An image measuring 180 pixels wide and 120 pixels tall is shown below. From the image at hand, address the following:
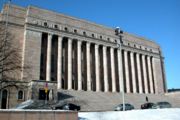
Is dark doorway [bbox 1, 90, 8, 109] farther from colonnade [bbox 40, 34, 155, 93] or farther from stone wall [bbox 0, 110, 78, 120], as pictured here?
stone wall [bbox 0, 110, 78, 120]

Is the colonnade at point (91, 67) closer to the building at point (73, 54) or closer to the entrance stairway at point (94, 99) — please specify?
the building at point (73, 54)

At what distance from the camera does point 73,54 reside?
187 ft

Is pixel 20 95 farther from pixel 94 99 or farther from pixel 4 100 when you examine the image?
pixel 94 99

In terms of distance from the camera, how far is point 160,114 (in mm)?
24328

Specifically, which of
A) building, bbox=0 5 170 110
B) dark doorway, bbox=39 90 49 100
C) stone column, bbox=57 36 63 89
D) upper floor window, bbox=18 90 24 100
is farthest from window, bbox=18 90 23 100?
stone column, bbox=57 36 63 89

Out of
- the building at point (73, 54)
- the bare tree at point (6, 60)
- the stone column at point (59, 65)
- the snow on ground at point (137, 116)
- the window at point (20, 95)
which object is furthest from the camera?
the stone column at point (59, 65)

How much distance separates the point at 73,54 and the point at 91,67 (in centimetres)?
585

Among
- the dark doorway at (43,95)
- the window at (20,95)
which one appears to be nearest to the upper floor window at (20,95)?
the window at (20,95)

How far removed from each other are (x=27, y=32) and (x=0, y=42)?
1907 cm

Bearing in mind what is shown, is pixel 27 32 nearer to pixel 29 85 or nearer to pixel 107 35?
pixel 29 85

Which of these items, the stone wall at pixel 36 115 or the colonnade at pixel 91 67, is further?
the colonnade at pixel 91 67

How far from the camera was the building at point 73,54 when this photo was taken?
4903cm

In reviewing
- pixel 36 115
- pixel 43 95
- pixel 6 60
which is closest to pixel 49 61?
pixel 43 95

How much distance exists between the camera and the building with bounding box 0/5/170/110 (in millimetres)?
49031
